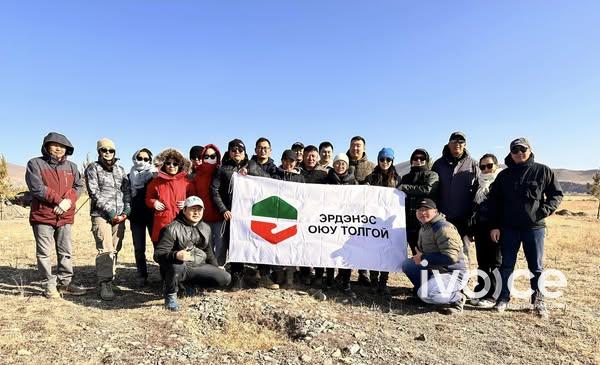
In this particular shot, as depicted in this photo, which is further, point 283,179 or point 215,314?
point 283,179

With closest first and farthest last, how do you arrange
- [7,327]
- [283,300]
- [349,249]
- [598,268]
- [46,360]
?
[46,360] → [7,327] → [283,300] → [349,249] → [598,268]

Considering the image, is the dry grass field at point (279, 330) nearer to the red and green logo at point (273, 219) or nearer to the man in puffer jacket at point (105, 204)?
the man in puffer jacket at point (105, 204)

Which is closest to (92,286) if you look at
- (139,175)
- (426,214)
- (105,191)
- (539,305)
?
(105,191)

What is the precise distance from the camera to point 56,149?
656 cm

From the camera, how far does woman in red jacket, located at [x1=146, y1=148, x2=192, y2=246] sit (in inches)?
261

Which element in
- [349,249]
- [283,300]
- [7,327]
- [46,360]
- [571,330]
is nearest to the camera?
[46,360]

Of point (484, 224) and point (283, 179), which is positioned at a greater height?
point (283, 179)

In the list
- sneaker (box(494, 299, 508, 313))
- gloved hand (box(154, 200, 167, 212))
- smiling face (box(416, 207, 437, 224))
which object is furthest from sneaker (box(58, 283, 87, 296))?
sneaker (box(494, 299, 508, 313))

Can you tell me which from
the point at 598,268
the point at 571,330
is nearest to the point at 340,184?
the point at 571,330

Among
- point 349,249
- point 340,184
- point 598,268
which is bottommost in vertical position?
point 598,268

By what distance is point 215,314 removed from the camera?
235 inches

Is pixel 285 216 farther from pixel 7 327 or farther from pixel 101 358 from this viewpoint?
pixel 7 327

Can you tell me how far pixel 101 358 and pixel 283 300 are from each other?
2957 mm

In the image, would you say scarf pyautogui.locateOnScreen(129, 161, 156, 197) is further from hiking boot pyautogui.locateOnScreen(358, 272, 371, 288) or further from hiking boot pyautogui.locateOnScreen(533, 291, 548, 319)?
hiking boot pyautogui.locateOnScreen(533, 291, 548, 319)
